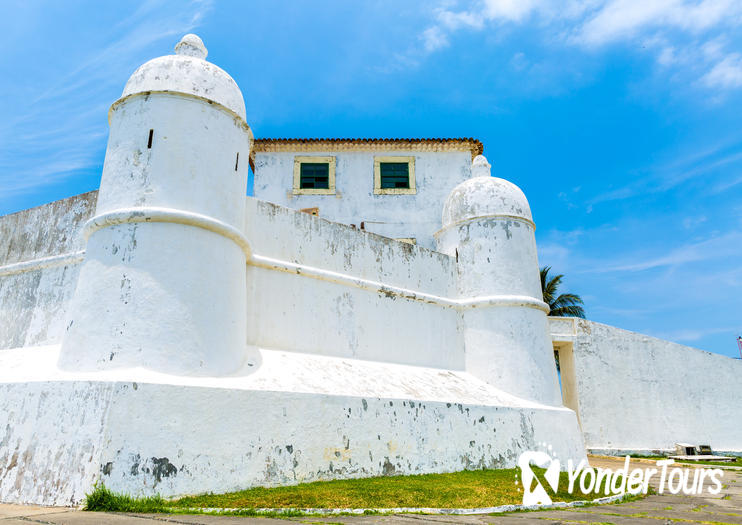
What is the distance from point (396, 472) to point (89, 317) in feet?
14.7

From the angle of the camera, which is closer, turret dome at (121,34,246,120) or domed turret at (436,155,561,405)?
turret dome at (121,34,246,120)

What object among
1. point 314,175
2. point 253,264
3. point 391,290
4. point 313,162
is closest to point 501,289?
point 391,290

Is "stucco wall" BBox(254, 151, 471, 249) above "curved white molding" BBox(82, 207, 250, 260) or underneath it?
above

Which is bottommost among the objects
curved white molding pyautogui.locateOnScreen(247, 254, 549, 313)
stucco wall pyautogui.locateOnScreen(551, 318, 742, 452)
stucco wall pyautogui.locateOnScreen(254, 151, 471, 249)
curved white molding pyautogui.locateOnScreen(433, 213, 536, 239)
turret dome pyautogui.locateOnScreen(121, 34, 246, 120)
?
stucco wall pyautogui.locateOnScreen(551, 318, 742, 452)

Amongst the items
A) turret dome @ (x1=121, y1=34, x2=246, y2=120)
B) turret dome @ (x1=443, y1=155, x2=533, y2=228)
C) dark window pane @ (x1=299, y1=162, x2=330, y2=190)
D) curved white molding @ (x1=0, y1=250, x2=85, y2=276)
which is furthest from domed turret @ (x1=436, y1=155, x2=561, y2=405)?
curved white molding @ (x1=0, y1=250, x2=85, y2=276)

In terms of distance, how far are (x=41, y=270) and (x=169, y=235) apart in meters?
3.43

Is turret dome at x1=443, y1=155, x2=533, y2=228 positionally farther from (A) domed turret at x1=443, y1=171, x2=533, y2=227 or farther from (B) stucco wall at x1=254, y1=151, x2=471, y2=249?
(B) stucco wall at x1=254, y1=151, x2=471, y2=249

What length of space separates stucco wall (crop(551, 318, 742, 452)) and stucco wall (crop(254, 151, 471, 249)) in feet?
15.4

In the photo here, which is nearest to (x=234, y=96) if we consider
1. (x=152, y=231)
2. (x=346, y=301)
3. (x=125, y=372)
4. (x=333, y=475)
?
(x=152, y=231)

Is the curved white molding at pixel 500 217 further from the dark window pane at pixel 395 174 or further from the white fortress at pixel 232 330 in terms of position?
the dark window pane at pixel 395 174

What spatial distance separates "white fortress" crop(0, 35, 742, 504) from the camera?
5.52 meters

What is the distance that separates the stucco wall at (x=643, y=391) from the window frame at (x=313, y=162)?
7.24 m

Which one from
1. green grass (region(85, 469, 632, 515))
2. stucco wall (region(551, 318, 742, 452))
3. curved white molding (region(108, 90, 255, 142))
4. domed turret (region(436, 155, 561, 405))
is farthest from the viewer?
stucco wall (region(551, 318, 742, 452))

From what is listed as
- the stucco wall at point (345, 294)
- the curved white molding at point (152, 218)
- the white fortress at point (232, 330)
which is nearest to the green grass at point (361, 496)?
the white fortress at point (232, 330)
